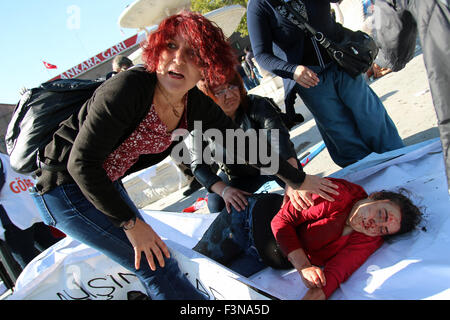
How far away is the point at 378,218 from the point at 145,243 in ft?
3.88

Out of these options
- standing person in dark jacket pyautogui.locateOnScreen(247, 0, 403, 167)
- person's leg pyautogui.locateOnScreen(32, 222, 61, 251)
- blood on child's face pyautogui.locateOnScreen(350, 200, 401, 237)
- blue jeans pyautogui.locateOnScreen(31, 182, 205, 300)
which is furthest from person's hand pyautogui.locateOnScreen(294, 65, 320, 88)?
person's leg pyautogui.locateOnScreen(32, 222, 61, 251)

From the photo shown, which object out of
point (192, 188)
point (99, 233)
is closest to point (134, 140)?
point (99, 233)

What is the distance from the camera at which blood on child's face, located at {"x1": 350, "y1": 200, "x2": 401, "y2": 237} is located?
1.63 meters

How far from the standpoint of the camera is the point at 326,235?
1723mm

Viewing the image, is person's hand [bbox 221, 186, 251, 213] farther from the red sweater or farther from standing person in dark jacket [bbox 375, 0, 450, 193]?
standing person in dark jacket [bbox 375, 0, 450, 193]

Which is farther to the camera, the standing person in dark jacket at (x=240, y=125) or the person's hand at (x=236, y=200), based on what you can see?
the standing person in dark jacket at (x=240, y=125)

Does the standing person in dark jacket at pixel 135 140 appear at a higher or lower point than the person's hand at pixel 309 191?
higher

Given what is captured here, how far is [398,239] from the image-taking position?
1.72 meters

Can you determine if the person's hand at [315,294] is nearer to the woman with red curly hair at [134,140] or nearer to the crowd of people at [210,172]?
the crowd of people at [210,172]

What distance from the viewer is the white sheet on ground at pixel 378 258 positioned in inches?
57.7

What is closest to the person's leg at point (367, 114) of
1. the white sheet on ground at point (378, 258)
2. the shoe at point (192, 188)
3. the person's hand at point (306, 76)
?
the white sheet on ground at point (378, 258)

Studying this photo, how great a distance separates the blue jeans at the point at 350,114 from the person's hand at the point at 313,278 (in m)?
1.44

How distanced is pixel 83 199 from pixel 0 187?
2364 millimetres

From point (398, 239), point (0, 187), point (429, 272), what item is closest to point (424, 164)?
point (398, 239)
